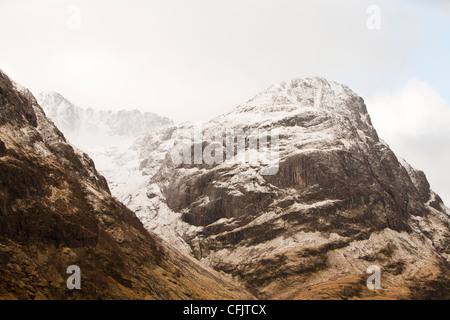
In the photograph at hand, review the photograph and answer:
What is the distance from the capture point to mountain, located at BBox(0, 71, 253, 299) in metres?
125

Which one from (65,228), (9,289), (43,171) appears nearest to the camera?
(9,289)

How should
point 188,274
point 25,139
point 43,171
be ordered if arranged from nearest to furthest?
point 43,171
point 25,139
point 188,274

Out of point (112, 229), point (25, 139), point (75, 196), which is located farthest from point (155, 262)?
point (25, 139)

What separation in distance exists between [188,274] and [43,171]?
62.7m

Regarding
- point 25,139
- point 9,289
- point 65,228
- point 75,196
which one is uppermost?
point 25,139

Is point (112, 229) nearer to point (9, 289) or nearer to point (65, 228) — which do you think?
point (65, 228)

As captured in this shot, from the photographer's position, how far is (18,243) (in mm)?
128125

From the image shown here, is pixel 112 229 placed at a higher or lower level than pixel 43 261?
higher

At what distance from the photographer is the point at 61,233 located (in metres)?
140

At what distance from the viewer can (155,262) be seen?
171250mm

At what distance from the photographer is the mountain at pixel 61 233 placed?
125062 mm
